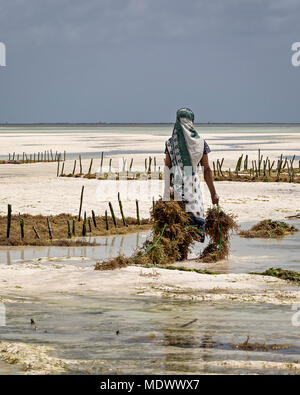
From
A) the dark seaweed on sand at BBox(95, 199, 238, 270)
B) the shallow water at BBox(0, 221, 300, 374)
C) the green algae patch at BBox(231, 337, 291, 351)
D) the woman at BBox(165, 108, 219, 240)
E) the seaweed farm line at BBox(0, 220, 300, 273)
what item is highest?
the woman at BBox(165, 108, 219, 240)

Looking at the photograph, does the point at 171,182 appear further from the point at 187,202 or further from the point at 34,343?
the point at 34,343

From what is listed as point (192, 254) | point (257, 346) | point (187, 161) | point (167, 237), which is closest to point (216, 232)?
point (167, 237)

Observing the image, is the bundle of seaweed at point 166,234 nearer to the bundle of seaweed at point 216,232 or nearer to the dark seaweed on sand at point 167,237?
the dark seaweed on sand at point 167,237

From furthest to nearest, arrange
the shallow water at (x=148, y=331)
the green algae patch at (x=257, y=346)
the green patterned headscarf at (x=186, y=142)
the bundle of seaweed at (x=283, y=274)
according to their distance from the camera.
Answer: the green patterned headscarf at (x=186, y=142) → the bundle of seaweed at (x=283, y=274) → the green algae patch at (x=257, y=346) → the shallow water at (x=148, y=331)

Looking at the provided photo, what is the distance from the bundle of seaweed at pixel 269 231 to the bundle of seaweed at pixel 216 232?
3017 millimetres

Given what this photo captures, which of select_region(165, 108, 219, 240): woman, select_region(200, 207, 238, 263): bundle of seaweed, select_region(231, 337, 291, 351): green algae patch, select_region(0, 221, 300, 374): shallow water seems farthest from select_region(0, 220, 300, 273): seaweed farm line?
select_region(231, 337, 291, 351): green algae patch

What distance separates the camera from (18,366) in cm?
564

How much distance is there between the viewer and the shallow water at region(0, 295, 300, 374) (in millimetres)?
5773

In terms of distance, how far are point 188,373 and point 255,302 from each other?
2.57 m

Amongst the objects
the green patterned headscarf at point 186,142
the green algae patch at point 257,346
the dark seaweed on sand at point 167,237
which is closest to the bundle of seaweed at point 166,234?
the dark seaweed on sand at point 167,237

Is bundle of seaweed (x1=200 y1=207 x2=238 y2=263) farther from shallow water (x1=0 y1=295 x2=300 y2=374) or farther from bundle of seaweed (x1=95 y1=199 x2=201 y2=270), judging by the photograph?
shallow water (x1=0 y1=295 x2=300 y2=374)

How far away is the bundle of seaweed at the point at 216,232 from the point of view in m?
10.3

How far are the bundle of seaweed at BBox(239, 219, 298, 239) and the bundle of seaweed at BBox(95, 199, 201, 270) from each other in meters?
3.57
